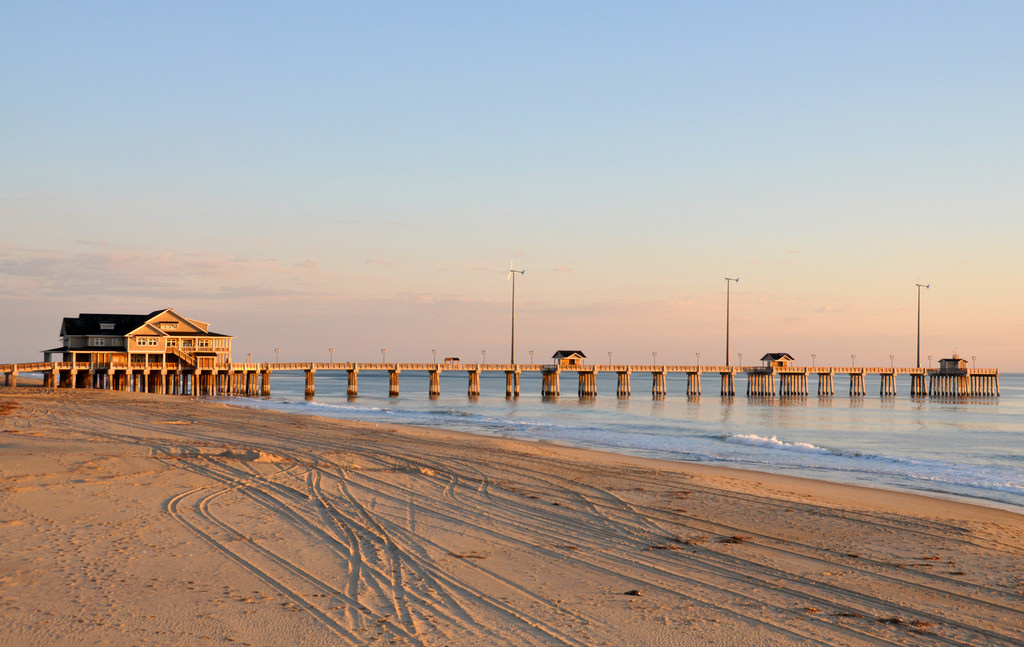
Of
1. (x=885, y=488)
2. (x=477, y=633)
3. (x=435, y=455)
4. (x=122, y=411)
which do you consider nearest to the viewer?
(x=477, y=633)

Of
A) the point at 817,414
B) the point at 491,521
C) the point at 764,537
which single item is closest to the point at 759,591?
the point at 764,537

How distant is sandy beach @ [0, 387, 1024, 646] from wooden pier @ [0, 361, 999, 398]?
49243 mm

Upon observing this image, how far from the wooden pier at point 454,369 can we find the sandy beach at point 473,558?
162 feet

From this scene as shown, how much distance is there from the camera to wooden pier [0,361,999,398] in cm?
6253

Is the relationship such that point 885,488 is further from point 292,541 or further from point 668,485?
point 292,541

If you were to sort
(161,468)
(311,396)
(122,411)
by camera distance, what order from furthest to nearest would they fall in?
(311,396)
(122,411)
(161,468)

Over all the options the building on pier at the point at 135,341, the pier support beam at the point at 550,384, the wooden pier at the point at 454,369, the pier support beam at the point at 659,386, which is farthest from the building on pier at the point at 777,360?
the building on pier at the point at 135,341

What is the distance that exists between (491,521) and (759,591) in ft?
14.8

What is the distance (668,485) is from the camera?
1659cm

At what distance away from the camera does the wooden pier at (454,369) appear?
62.5 meters

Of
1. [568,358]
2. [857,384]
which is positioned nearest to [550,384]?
[568,358]

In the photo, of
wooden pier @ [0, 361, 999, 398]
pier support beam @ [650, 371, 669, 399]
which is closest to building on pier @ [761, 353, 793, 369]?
wooden pier @ [0, 361, 999, 398]

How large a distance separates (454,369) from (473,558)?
218 feet

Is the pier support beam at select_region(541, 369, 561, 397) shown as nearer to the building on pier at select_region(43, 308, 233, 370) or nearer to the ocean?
the ocean
